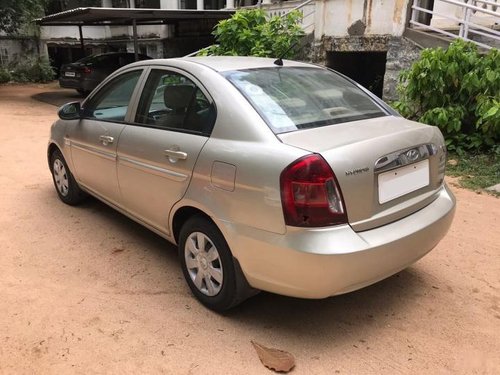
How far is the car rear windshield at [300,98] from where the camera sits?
2773mm

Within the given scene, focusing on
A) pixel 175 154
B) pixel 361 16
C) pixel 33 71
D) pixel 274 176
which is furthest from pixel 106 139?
pixel 33 71

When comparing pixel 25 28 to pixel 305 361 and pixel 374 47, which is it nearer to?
pixel 374 47

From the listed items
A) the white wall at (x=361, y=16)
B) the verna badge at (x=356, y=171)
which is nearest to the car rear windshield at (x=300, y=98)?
the verna badge at (x=356, y=171)

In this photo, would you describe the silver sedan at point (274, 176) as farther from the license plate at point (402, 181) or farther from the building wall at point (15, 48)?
the building wall at point (15, 48)

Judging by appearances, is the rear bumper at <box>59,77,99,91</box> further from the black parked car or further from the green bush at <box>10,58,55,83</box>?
the green bush at <box>10,58,55,83</box>

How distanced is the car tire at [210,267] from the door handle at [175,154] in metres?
0.40

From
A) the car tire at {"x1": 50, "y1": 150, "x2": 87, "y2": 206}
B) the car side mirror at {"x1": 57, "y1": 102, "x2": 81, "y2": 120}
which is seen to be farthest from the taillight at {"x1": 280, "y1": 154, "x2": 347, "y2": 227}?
the car tire at {"x1": 50, "y1": 150, "x2": 87, "y2": 206}

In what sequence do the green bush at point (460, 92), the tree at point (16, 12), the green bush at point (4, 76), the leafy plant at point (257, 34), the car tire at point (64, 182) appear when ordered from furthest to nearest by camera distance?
the green bush at point (4, 76), the tree at point (16, 12), the leafy plant at point (257, 34), the green bush at point (460, 92), the car tire at point (64, 182)

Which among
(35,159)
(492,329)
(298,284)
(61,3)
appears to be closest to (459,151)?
(492,329)

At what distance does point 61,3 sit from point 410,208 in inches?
899

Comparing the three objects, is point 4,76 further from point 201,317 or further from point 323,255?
point 323,255

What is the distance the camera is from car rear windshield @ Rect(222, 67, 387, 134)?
109 inches

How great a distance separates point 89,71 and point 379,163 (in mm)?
13060

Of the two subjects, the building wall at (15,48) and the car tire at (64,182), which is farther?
the building wall at (15,48)
